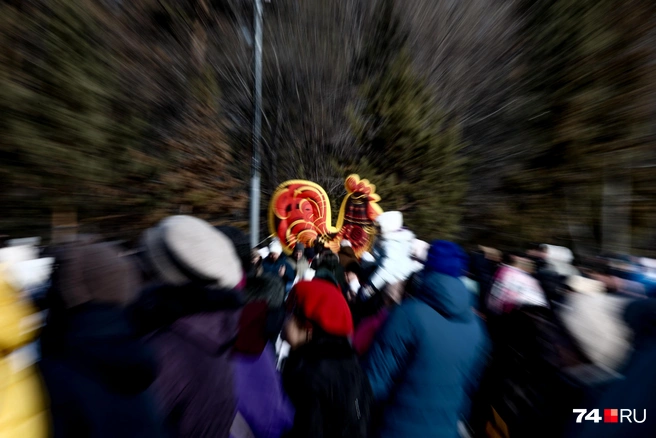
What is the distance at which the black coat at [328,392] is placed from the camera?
1242 millimetres

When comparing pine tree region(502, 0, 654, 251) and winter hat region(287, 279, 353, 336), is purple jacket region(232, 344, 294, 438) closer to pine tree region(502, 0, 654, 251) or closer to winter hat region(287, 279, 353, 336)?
winter hat region(287, 279, 353, 336)

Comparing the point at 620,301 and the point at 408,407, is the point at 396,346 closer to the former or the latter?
the point at 408,407

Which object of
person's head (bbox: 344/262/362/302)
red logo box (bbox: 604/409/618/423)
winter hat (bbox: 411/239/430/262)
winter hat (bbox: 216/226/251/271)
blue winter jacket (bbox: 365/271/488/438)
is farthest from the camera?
winter hat (bbox: 411/239/430/262)

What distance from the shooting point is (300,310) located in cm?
147

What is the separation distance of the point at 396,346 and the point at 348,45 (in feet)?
30.9

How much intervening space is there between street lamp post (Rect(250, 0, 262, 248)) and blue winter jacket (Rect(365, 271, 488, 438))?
4393mm

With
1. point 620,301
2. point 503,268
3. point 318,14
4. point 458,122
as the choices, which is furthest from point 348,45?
point 620,301

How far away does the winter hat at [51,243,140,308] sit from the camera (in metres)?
1.02

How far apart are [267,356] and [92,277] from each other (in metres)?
0.78

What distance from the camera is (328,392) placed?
124cm

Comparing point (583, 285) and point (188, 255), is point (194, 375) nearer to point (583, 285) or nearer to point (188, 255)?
point (188, 255)

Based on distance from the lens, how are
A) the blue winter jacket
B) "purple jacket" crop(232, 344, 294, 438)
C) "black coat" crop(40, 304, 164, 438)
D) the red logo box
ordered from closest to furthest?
1. "black coat" crop(40, 304, 164, 438)
2. the red logo box
3. "purple jacket" crop(232, 344, 294, 438)
4. the blue winter jacket

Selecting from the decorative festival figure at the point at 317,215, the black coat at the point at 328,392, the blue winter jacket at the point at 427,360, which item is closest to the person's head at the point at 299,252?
the decorative festival figure at the point at 317,215

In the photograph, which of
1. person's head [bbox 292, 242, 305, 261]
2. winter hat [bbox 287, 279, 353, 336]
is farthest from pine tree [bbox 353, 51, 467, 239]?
winter hat [bbox 287, 279, 353, 336]
